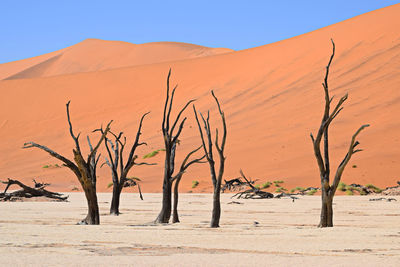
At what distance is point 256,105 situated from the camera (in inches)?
1623

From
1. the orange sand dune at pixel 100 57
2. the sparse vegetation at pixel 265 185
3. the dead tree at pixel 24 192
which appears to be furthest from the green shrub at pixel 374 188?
the orange sand dune at pixel 100 57

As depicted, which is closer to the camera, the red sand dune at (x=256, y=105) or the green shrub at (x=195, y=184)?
the green shrub at (x=195, y=184)

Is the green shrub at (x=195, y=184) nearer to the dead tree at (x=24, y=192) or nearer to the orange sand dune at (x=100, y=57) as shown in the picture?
the dead tree at (x=24, y=192)

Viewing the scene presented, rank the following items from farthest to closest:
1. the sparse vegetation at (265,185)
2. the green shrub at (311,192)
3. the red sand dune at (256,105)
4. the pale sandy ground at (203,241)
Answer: the red sand dune at (256,105) → the sparse vegetation at (265,185) → the green shrub at (311,192) → the pale sandy ground at (203,241)

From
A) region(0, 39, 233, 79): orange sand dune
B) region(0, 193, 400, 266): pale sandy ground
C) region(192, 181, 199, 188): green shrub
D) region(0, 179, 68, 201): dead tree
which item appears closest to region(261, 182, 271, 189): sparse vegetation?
region(192, 181, 199, 188): green shrub

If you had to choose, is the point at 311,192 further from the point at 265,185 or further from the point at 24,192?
the point at 24,192

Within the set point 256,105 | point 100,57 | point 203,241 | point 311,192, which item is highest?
point 100,57

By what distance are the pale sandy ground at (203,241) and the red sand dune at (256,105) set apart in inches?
557

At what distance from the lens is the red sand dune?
103 ft

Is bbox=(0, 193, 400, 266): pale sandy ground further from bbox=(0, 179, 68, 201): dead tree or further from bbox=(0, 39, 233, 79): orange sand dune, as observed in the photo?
bbox=(0, 39, 233, 79): orange sand dune

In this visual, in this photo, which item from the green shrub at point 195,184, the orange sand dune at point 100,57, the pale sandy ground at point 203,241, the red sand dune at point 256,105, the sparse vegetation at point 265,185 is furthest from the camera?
the orange sand dune at point 100,57

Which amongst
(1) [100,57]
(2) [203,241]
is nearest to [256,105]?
(2) [203,241]

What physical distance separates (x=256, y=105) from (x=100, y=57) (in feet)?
172

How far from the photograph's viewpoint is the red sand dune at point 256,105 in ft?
103
